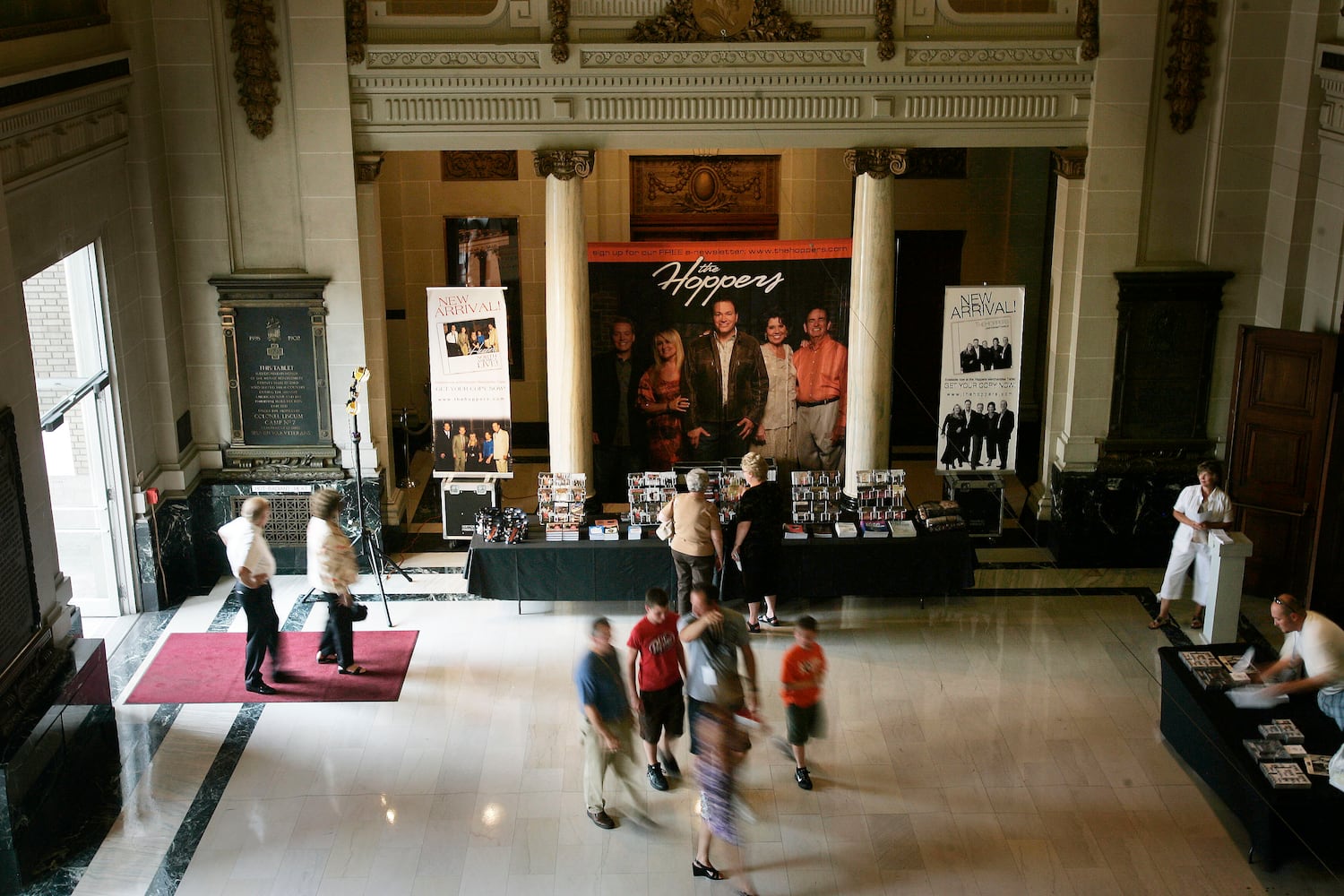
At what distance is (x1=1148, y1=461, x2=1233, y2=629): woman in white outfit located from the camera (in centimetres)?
1138

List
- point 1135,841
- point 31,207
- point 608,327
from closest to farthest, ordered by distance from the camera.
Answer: point 1135,841
point 31,207
point 608,327

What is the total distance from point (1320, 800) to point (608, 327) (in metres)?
7.63

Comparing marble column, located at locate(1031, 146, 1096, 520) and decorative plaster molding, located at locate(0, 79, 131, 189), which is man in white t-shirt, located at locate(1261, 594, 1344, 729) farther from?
decorative plaster molding, located at locate(0, 79, 131, 189)

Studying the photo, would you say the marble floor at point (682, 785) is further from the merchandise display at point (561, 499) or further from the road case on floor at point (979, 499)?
the road case on floor at point (979, 499)

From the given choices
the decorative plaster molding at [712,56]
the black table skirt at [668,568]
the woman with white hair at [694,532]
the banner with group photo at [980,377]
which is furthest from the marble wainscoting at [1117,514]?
the decorative plaster molding at [712,56]

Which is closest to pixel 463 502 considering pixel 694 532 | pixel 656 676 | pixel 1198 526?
pixel 694 532

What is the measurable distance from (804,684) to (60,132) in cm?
670

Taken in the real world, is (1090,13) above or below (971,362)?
above

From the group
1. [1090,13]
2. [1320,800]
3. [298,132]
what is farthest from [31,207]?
[1320,800]

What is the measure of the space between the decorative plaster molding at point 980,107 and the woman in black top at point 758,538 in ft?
11.2

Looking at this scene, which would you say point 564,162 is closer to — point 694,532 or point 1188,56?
point 694,532

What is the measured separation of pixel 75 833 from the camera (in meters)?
8.96

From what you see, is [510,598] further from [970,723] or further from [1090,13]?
[1090,13]

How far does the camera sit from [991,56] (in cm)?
1200
